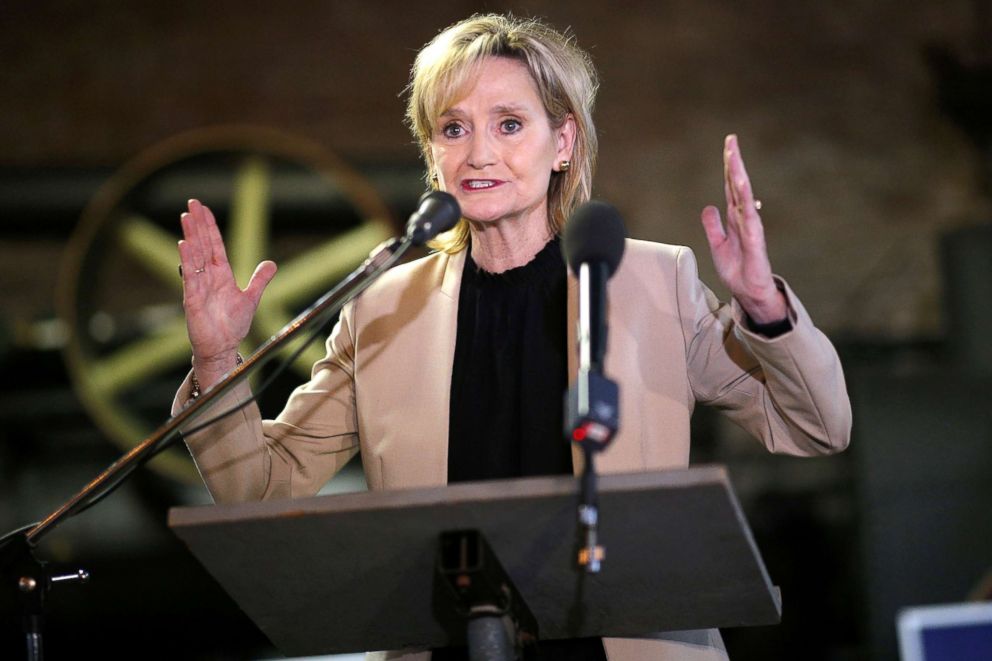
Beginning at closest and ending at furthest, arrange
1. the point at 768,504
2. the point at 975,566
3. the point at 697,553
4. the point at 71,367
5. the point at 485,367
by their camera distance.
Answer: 1. the point at 697,553
2. the point at 485,367
3. the point at 975,566
4. the point at 71,367
5. the point at 768,504

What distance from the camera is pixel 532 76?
2.08 meters

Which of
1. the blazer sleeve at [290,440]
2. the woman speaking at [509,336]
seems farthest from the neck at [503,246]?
the blazer sleeve at [290,440]

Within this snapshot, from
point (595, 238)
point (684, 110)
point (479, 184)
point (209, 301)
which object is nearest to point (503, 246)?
point (479, 184)

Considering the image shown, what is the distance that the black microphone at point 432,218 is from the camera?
62.6 inches

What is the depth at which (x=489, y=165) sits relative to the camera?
199 cm

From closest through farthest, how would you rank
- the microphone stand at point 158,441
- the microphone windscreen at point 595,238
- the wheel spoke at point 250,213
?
the microphone windscreen at point 595,238
the microphone stand at point 158,441
the wheel spoke at point 250,213

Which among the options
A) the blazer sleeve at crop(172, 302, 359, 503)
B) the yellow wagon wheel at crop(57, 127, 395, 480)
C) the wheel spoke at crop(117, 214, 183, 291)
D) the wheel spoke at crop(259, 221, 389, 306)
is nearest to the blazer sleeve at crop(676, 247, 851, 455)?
the blazer sleeve at crop(172, 302, 359, 503)

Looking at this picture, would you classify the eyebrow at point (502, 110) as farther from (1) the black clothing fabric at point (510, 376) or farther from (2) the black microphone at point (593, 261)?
(2) the black microphone at point (593, 261)

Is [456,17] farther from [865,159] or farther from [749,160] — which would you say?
[865,159]

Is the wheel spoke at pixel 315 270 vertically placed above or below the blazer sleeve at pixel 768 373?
above

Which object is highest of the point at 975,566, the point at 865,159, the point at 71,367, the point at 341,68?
the point at 341,68

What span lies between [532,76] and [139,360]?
2664 mm

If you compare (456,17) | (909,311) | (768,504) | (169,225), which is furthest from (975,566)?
(456,17)

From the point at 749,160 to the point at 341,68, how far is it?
1.88m
